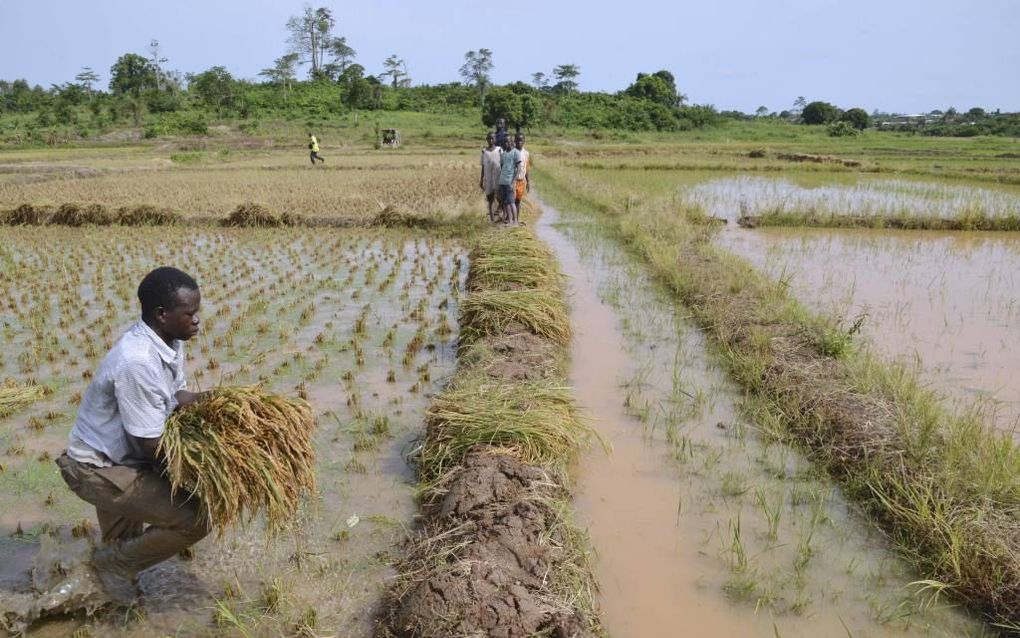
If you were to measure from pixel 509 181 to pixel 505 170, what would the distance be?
0.53 ft

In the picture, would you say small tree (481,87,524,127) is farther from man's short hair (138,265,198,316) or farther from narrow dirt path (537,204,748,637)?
man's short hair (138,265,198,316)

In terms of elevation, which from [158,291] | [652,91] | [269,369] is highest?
[652,91]

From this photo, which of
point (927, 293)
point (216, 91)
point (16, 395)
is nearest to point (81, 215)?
point (16, 395)

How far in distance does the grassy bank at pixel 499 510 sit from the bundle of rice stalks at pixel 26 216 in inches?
384

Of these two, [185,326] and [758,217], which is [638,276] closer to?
[758,217]

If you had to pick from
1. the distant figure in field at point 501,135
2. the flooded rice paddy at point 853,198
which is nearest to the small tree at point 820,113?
the flooded rice paddy at point 853,198

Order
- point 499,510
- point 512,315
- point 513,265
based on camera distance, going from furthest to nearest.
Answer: point 513,265 → point 512,315 → point 499,510

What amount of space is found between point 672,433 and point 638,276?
402 centimetres

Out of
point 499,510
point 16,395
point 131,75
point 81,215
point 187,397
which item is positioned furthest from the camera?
point 131,75

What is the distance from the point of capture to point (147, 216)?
11.0 m

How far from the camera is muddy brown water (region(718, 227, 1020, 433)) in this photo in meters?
4.92

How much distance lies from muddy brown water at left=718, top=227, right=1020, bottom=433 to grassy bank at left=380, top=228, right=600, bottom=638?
2521 millimetres

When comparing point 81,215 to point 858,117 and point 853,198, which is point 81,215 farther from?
point 858,117

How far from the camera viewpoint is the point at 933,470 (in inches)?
128
